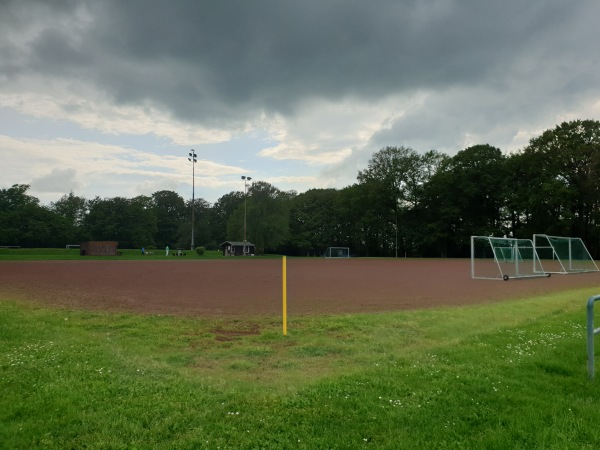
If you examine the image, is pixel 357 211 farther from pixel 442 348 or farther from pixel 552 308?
pixel 442 348

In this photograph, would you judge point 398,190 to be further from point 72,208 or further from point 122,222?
point 72,208

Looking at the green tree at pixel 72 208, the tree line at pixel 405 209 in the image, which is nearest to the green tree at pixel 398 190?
the tree line at pixel 405 209

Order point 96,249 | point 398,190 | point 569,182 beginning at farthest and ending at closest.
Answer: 1. point 398,190
2. point 96,249
3. point 569,182

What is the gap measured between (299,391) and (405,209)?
75065 millimetres

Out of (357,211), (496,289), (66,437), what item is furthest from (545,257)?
(357,211)

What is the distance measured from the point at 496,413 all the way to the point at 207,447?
2.56 meters

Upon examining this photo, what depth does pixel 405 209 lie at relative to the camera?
253ft

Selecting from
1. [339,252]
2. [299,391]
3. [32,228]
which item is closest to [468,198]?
[339,252]

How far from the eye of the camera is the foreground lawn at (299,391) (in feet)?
11.7

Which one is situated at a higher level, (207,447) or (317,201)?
(317,201)

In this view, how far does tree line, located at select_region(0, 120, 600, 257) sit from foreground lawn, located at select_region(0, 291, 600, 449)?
55180 mm

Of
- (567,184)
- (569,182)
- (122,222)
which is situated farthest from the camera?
(122,222)

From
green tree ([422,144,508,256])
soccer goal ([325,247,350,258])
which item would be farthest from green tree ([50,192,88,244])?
green tree ([422,144,508,256])

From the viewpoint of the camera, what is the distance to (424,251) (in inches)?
2933
